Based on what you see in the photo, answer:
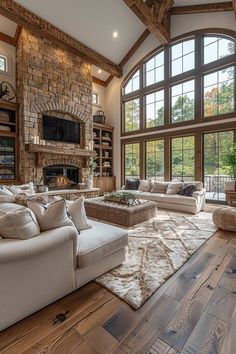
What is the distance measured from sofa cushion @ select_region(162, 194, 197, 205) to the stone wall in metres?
3.38

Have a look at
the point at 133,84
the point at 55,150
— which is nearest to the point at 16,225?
the point at 55,150

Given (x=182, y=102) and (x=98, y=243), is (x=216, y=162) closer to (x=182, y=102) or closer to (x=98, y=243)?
(x=182, y=102)

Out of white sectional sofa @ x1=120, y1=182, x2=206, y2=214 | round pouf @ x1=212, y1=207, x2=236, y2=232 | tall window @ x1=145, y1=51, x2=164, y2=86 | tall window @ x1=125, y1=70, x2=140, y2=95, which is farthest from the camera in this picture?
tall window @ x1=125, y1=70, x2=140, y2=95

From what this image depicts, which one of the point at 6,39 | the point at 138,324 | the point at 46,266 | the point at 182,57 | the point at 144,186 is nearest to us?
the point at 138,324

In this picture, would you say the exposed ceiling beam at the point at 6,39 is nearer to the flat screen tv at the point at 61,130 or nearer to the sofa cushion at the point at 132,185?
the flat screen tv at the point at 61,130

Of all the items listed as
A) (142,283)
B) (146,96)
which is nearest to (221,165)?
(146,96)

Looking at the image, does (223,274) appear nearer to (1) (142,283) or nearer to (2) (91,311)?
(1) (142,283)

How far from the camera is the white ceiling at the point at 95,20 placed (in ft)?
17.4

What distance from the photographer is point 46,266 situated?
5.20 feet

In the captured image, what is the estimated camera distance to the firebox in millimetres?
6264

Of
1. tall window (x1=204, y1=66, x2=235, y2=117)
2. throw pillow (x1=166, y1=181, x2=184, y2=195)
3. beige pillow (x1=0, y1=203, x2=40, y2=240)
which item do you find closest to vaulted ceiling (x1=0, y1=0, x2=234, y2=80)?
tall window (x1=204, y1=66, x2=235, y2=117)

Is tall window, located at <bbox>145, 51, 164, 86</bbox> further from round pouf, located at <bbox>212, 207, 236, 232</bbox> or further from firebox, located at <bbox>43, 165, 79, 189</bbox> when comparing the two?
round pouf, located at <bbox>212, 207, 236, 232</bbox>

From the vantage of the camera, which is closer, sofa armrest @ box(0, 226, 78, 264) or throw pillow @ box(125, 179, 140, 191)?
sofa armrest @ box(0, 226, 78, 264)

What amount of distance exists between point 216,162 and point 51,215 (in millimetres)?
5684
